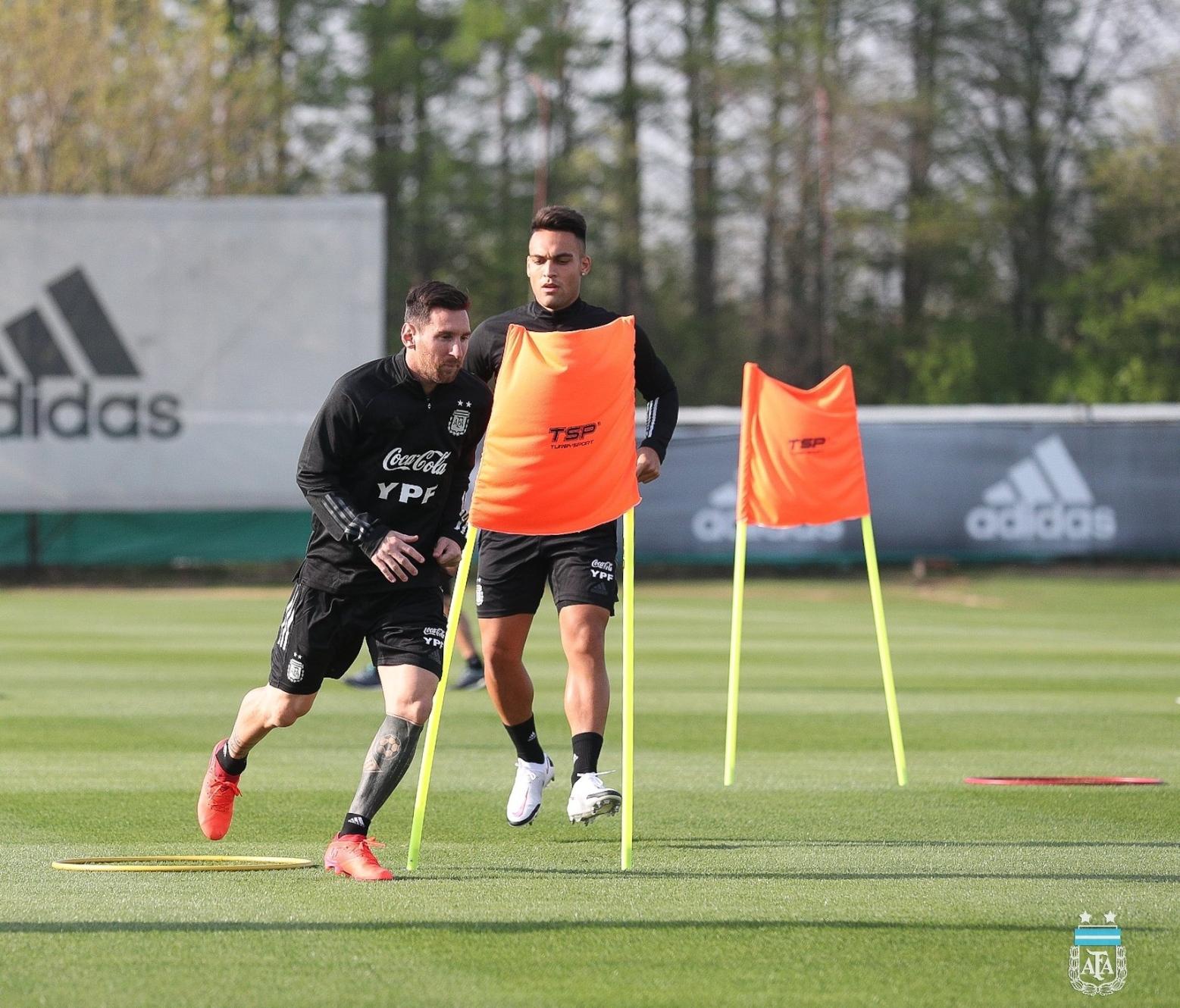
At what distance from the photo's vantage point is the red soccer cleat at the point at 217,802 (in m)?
7.38

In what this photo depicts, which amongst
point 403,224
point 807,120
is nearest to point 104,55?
point 403,224

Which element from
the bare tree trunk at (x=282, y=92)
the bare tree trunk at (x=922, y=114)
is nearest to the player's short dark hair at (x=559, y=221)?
the bare tree trunk at (x=282, y=92)

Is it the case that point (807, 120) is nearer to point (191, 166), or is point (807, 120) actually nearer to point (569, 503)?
point (191, 166)

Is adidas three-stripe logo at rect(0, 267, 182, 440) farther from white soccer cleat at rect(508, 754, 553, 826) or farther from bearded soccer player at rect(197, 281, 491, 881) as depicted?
bearded soccer player at rect(197, 281, 491, 881)

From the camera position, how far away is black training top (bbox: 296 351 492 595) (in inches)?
273

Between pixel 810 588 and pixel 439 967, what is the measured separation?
24.7 metres

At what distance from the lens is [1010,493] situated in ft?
99.4

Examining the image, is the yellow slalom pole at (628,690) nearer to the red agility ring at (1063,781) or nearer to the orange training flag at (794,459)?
the orange training flag at (794,459)

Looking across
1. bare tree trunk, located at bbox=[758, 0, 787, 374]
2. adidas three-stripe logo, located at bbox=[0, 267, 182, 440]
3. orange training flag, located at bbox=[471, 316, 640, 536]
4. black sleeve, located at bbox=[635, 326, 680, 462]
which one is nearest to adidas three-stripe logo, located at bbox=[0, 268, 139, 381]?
adidas three-stripe logo, located at bbox=[0, 267, 182, 440]

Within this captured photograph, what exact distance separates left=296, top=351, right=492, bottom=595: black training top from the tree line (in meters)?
37.4

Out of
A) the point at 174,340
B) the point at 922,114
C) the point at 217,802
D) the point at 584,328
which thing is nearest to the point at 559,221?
the point at 584,328

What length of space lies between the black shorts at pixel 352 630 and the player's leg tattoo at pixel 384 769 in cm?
24

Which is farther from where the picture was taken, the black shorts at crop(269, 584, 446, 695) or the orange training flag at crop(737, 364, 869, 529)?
the orange training flag at crop(737, 364, 869, 529)

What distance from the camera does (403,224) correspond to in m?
49.4
